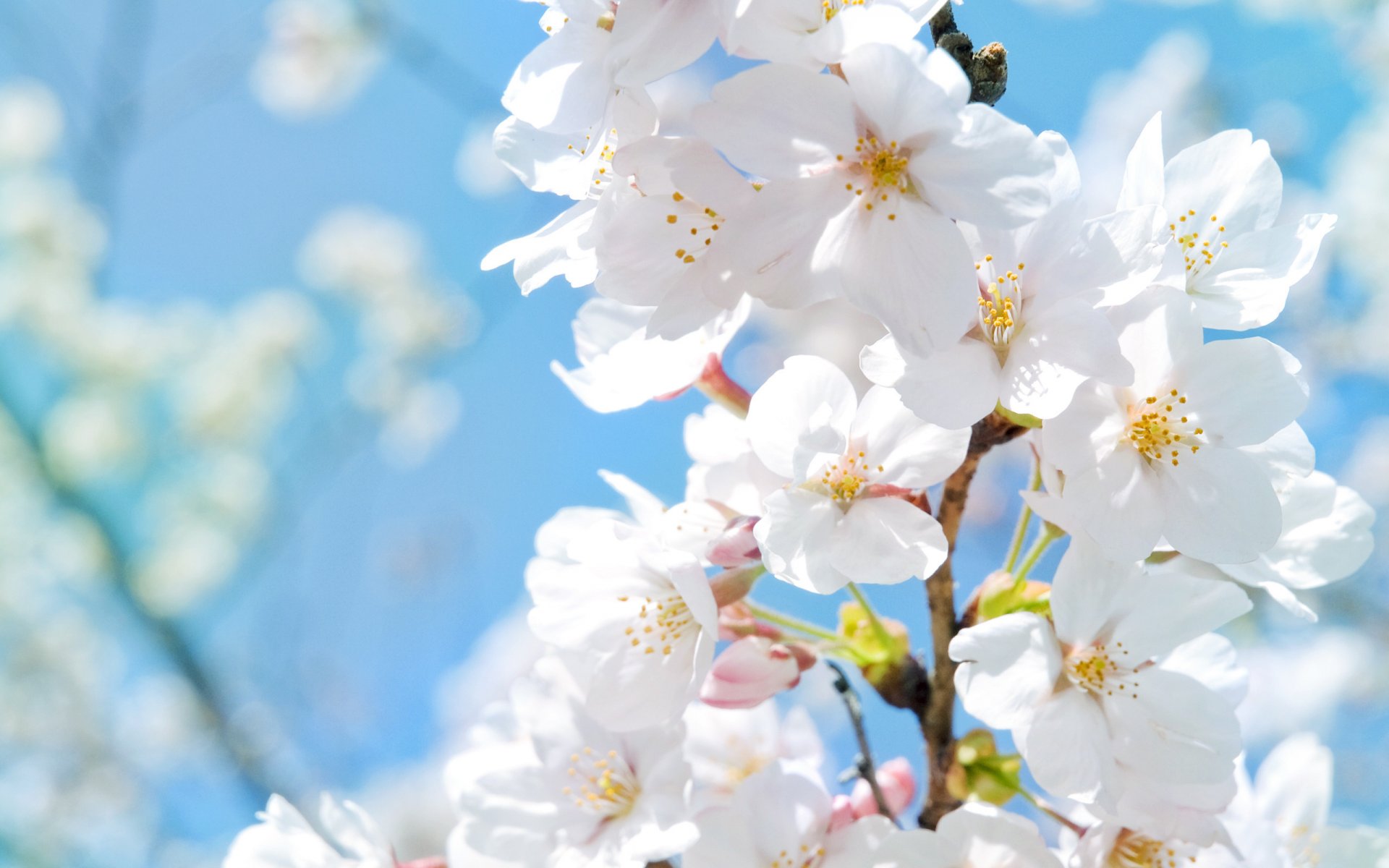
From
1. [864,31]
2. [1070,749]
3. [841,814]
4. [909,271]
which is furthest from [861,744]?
[864,31]

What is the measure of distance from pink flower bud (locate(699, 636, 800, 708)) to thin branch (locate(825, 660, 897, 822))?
0.19 feet

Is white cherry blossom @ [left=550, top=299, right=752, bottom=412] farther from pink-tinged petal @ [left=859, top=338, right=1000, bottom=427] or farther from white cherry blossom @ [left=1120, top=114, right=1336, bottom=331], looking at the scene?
white cherry blossom @ [left=1120, top=114, right=1336, bottom=331]

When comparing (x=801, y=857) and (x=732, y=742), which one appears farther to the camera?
(x=732, y=742)

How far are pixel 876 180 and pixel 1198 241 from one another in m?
0.27

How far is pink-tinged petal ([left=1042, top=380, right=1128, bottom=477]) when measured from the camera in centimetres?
57

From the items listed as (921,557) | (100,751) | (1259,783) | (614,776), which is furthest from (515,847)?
(100,751)

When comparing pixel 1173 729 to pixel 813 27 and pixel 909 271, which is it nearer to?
pixel 909 271

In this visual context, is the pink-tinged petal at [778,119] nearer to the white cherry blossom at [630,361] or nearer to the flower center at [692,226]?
the flower center at [692,226]

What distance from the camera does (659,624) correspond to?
0.69 m

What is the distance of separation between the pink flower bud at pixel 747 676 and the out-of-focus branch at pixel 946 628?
0.11 m

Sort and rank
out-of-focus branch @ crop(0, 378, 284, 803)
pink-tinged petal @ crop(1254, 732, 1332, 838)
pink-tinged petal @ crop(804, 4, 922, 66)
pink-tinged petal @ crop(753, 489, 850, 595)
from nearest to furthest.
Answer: pink-tinged petal @ crop(804, 4, 922, 66) → pink-tinged petal @ crop(753, 489, 850, 595) → pink-tinged petal @ crop(1254, 732, 1332, 838) → out-of-focus branch @ crop(0, 378, 284, 803)

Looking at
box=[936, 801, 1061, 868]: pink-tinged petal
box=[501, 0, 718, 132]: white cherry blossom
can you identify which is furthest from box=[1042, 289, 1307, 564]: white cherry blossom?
box=[501, 0, 718, 132]: white cherry blossom

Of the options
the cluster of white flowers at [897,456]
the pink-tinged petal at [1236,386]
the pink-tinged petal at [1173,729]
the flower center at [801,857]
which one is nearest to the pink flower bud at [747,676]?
the cluster of white flowers at [897,456]

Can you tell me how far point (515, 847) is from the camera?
763 mm
